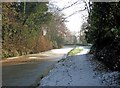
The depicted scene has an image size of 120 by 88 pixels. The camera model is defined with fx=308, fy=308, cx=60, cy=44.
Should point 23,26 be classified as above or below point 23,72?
above

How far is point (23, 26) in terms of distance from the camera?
145 ft

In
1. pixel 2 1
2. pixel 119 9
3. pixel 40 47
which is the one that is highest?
pixel 2 1

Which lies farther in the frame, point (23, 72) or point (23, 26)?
point (23, 26)

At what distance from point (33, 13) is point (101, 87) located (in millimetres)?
36574

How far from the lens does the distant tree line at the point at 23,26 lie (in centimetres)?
3622

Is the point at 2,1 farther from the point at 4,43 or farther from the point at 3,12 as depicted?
the point at 4,43

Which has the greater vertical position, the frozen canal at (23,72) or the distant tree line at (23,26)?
the distant tree line at (23,26)

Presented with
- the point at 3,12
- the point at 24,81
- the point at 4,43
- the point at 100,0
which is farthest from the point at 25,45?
the point at 100,0

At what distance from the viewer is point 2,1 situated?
32.4 m

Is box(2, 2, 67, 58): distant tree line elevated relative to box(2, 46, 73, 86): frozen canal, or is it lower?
elevated

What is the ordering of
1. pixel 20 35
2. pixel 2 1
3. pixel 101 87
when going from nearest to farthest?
pixel 101 87 < pixel 2 1 < pixel 20 35

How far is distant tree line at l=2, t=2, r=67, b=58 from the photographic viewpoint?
3622cm

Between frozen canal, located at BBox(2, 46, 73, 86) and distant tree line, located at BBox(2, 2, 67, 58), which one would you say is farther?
distant tree line, located at BBox(2, 2, 67, 58)

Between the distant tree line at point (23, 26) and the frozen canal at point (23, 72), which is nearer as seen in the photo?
the frozen canal at point (23, 72)
